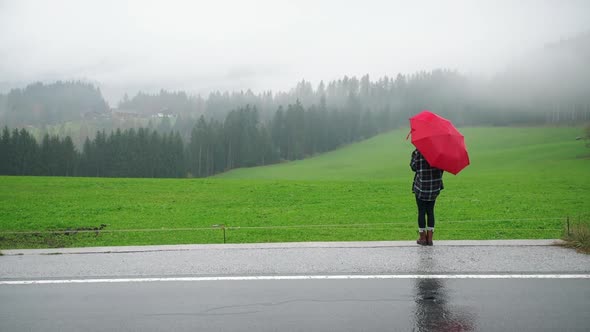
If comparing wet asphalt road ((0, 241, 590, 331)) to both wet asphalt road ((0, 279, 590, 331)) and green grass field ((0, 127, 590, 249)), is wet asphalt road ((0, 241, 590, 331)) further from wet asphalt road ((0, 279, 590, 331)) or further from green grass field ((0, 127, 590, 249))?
green grass field ((0, 127, 590, 249))

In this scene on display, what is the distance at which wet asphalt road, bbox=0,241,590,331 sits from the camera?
17.2 feet

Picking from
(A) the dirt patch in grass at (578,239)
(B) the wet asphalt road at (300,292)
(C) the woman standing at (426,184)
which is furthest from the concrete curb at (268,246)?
(C) the woman standing at (426,184)

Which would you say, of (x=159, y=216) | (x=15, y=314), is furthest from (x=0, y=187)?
(x=15, y=314)

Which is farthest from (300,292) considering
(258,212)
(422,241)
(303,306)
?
(258,212)

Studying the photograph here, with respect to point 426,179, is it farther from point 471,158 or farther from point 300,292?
point 471,158

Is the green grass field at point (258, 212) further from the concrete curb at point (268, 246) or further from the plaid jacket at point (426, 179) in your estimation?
the plaid jacket at point (426, 179)

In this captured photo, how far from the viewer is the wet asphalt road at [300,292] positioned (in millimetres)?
5254

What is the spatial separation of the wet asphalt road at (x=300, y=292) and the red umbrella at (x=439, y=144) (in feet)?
5.19

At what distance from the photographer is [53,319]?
5461 millimetres

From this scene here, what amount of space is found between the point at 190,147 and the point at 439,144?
99.5m

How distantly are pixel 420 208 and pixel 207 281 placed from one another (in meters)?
4.51

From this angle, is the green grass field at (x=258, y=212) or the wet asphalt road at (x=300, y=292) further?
the green grass field at (x=258, y=212)

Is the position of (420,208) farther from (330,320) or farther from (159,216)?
(159,216)

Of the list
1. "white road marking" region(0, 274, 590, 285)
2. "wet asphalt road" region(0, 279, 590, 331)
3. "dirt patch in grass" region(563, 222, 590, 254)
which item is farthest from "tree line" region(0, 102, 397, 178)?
"dirt patch in grass" region(563, 222, 590, 254)
